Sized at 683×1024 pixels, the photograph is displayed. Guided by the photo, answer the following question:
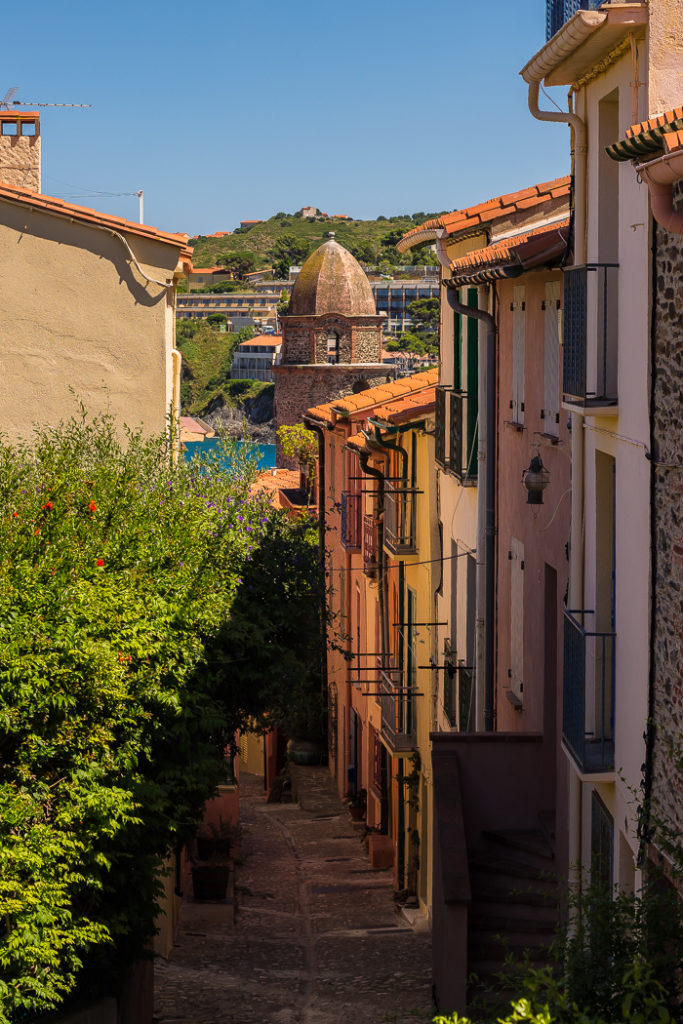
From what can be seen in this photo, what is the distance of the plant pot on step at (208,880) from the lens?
20641 mm

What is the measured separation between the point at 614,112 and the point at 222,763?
7.84 metres

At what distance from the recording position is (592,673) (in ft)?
A: 32.7

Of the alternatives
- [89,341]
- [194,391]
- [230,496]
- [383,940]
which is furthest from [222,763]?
[194,391]

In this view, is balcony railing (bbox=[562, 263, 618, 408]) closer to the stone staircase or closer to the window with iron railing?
the window with iron railing

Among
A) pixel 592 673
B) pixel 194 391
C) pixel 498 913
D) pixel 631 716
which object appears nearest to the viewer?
pixel 631 716

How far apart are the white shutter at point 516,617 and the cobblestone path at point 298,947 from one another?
139 inches

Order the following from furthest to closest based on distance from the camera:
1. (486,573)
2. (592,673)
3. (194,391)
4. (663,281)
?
(194,391) < (486,573) < (592,673) < (663,281)

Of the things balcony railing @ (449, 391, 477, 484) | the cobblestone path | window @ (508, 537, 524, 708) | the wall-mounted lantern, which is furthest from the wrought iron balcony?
the wall-mounted lantern

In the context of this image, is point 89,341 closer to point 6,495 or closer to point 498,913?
point 6,495

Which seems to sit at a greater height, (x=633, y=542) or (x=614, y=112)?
(x=614, y=112)

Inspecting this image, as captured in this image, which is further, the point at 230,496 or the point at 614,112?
the point at 230,496

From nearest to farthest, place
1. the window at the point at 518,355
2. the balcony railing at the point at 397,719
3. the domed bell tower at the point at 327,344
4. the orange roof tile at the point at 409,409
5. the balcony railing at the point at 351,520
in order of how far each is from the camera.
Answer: the window at the point at 518,355, the orange roof tile at the point at 409,409, the balcony railing at the point at 397,719, the balcony railing at the point at 351,520, the domed bell tower at the point at 327,344

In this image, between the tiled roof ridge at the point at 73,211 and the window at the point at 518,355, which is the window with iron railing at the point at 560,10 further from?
the tiled roof ridge at the point at 73,211

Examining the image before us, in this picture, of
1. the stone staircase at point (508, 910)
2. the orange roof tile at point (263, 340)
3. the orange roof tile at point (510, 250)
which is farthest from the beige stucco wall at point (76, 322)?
the orange roof tile at point (263, 340)
